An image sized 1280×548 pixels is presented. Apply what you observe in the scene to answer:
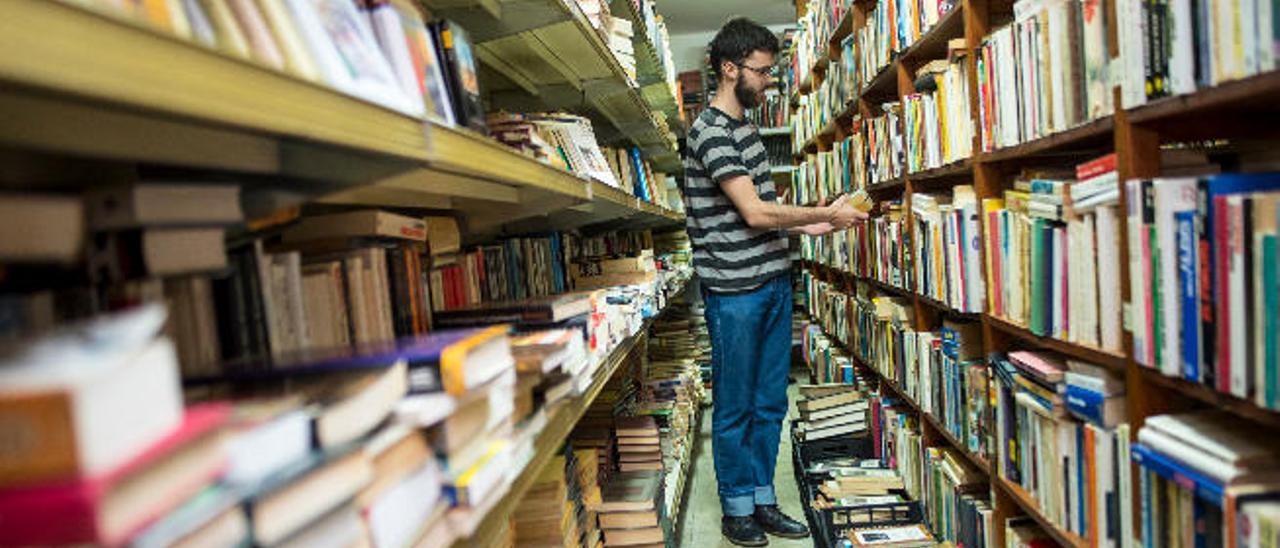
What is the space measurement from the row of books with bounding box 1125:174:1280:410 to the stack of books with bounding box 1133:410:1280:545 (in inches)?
3.8

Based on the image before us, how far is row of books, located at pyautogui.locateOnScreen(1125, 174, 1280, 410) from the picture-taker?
1003 millimetres

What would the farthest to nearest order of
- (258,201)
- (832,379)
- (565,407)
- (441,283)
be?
(832,379) → (441,283) → (565,407) → (258,201)

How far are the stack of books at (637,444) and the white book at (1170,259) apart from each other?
1.69 meters

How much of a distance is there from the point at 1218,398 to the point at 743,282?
1.63m

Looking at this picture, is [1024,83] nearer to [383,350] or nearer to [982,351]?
[982,351]

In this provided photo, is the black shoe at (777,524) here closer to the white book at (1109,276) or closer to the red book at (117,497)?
the white book at (1109,276)

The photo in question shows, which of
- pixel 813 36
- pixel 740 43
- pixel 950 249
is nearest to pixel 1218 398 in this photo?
pixel 950 249

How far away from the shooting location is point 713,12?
21.6 feet

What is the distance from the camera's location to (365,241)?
1.09 meters

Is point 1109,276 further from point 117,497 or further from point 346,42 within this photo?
point 117,497

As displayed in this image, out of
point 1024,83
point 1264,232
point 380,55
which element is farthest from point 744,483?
point 380,55

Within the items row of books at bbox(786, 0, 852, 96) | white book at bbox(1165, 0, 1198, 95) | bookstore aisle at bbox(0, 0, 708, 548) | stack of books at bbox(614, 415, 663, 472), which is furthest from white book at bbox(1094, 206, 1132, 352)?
row of books at bbox(786, 0, 852, 96)

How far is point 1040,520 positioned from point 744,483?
1.17m

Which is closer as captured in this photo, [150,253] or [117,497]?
[117,497]
